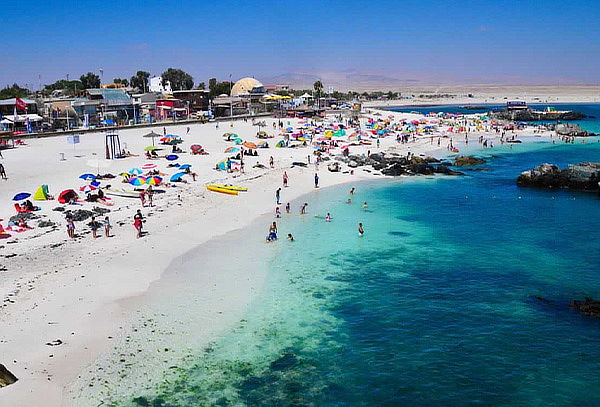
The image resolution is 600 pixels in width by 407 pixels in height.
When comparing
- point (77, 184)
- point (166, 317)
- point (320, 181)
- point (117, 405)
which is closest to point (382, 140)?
point (320, 181)

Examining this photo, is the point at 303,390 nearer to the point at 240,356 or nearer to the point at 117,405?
the point at 240,356

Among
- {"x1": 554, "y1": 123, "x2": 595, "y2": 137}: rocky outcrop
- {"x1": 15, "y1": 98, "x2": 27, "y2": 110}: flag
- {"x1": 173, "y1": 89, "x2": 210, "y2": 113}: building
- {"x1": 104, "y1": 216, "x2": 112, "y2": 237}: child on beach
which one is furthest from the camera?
{"x1": 173, "y1": 89, "x2": 210, "y2": 113}: building

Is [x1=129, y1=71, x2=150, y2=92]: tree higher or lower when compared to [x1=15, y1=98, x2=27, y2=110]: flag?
higher

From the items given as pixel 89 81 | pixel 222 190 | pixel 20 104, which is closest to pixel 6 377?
pixel 222 190

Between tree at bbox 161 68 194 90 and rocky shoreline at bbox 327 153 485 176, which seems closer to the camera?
rocky shoreline at bbox 327 153 485 176

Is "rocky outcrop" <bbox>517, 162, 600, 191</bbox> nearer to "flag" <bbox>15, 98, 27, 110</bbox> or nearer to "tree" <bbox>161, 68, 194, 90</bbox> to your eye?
"flag" <bbox>15, 98, 27, 110</bbox>

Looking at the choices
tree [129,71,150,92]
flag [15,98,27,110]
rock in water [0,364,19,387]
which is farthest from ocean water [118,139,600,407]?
tree [129,71,150,92]
